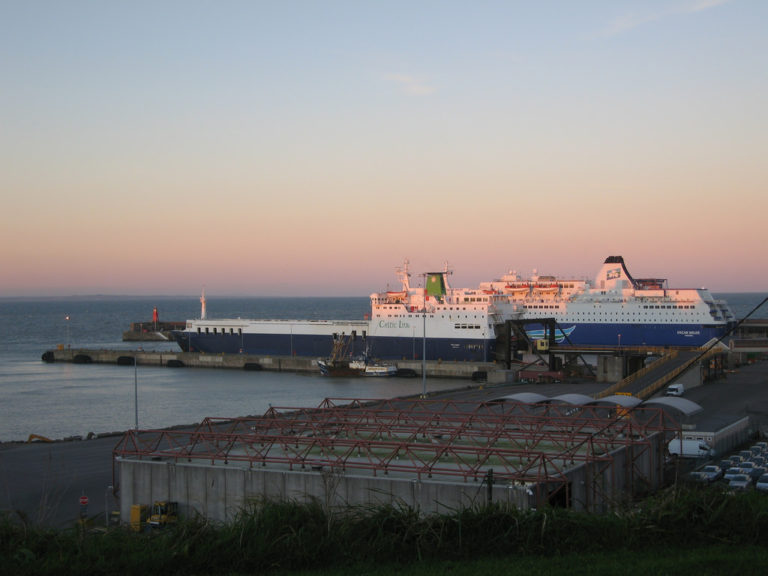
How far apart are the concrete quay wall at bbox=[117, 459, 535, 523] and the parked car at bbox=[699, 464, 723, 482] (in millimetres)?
6033

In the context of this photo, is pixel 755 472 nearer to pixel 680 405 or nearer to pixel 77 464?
pixel 680 405

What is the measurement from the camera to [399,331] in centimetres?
4838

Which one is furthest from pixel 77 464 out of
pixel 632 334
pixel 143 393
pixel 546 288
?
pixel 546 288

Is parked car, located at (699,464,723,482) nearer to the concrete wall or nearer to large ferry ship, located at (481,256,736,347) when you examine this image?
the concrete wall

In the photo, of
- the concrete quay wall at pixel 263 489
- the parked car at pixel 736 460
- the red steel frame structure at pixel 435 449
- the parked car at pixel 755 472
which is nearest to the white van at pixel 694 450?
the parked car at pixel 736 460

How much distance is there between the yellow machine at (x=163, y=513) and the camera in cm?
1231

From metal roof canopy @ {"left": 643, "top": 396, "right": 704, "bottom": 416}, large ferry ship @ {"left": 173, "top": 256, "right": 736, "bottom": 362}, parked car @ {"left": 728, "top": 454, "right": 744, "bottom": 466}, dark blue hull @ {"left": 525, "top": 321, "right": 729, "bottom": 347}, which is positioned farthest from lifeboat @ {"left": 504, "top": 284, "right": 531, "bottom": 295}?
parked car @ {"left": 728, "top": 454, "right": 744, "bottom": 466}

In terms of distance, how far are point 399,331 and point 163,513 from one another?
3587 cm

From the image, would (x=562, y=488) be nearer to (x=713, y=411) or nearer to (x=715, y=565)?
(x=715, y=565)

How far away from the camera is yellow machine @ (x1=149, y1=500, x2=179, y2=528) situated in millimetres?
12311

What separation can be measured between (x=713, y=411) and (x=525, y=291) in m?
28.8

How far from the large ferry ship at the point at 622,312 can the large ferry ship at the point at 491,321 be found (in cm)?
6

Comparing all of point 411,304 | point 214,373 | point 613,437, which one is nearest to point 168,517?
point 613,437

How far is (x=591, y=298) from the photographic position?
50625 mm
